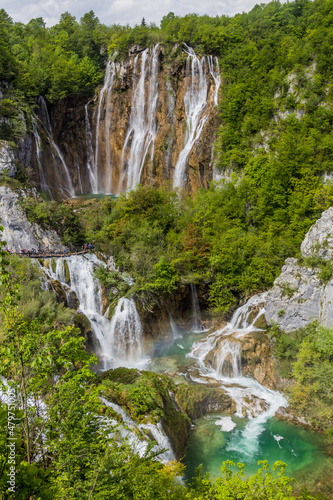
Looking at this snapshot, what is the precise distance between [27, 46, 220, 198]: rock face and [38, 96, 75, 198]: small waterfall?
12cm

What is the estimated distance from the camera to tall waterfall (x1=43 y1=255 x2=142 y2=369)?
2061 centimetres

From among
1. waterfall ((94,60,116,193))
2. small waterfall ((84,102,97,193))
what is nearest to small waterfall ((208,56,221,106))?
waterfall ((94,60,116,193))

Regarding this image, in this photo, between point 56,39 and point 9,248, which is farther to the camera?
point 56,39

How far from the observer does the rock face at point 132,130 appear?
3359 centimetres

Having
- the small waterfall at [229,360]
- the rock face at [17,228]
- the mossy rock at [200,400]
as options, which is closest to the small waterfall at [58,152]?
the rock face at [17,228]

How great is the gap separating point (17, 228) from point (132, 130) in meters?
21.0

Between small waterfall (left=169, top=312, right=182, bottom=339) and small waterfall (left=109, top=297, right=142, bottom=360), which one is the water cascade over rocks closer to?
small waterfall (left=169, top=312, right=182, bottom=339)

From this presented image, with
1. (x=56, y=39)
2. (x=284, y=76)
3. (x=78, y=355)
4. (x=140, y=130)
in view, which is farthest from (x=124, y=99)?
(x=78, y=355)

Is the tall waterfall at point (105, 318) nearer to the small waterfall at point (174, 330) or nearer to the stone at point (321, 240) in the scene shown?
the small waterfall at point (174, 330)

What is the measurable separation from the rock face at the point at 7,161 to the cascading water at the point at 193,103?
51.5ft

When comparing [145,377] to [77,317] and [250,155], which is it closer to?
[77,317]

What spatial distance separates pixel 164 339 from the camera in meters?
22.7

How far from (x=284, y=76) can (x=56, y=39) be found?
1349 inches

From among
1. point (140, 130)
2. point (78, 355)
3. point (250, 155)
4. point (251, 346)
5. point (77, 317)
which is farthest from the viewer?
point (140, 130)
